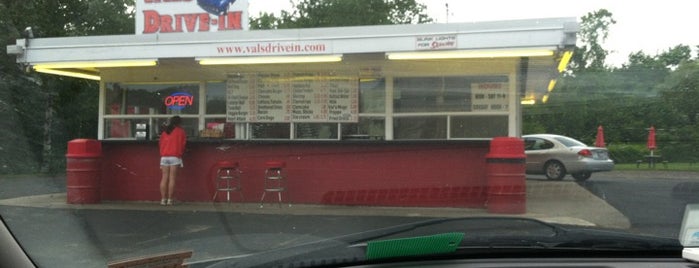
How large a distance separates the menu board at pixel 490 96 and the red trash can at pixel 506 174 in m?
1.17

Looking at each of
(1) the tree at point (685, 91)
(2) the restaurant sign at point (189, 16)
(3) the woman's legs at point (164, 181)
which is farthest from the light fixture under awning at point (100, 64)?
(1) the tree at point (685, 91)

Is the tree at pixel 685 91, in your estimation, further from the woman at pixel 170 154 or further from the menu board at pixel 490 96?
the woman at pixel 170 154

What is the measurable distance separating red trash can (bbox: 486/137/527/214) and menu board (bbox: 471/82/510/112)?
117 cm

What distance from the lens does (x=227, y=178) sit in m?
11.1

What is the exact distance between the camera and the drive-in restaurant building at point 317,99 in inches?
392

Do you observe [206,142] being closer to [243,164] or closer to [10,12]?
[243,164]

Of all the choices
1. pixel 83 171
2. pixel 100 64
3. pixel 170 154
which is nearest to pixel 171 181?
pixel 170 154

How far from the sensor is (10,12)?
618 centimetres

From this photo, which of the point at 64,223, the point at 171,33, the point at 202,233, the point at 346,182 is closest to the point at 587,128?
the point at 202,233

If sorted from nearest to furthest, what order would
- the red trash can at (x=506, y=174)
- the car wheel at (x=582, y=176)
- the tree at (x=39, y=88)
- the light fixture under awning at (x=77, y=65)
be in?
the tree at (x=39, y=88) < the car wheel at (x=582, y=176) < the red trash can at (x=506, y=174) < the light fixture under awning at (x=77, y=65)

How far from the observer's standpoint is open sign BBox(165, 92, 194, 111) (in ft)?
40.4

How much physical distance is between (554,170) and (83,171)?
25.7 feet

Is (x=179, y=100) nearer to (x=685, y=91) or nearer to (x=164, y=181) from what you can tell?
(x=164, y=181)

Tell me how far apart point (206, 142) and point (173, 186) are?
1.00m
